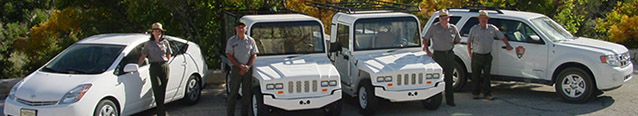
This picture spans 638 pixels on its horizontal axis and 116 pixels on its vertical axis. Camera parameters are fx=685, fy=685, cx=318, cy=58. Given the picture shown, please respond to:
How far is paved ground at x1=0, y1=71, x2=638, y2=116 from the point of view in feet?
33.7

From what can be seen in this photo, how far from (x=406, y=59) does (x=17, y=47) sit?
13430mm

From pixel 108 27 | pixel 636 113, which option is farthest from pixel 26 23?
pixel 636 113

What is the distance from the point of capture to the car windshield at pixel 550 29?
11.2 meters

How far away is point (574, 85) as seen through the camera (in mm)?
10797

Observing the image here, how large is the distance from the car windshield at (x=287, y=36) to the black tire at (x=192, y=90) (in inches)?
58.8

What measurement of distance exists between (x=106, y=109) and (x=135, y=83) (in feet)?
2.27

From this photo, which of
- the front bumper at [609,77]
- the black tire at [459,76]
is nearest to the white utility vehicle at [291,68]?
the black tire at [459,76]

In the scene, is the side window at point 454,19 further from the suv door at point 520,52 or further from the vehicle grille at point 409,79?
the vehicle grille at point 409,79

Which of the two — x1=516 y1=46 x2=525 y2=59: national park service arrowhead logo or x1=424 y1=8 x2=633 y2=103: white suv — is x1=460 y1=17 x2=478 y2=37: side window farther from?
x1=516 y1=46 x2=525 y2=59: national park service arrowhead logo

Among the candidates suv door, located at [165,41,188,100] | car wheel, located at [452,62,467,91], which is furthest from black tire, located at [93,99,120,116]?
car wheel, located at [452,62,467,91]

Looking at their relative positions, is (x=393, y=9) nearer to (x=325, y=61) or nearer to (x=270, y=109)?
(x=325, y=61)

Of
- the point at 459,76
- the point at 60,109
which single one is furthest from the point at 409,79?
the point at 60,109

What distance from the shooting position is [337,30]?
11008mm

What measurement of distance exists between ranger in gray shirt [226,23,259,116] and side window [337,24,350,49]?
1.68 m
